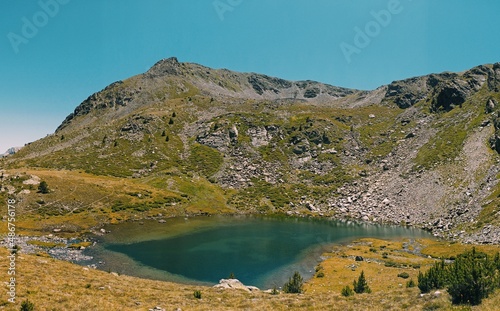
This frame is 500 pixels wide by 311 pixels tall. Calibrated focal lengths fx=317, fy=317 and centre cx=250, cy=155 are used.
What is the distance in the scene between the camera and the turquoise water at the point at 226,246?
61.4 meters

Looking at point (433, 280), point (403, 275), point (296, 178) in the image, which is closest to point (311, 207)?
point (296, 178)

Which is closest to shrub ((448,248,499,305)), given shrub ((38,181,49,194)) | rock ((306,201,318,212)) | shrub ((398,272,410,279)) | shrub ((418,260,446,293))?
shrub ((418,260,446,293))

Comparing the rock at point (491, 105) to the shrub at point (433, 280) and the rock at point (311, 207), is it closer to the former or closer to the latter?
the rock at point (311, 207)

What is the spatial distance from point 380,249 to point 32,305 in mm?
78712

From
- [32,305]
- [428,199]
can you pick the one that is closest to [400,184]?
[428,199]

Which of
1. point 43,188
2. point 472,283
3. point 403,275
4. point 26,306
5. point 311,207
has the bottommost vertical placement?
point 403,275

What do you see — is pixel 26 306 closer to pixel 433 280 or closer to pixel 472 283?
pixel 472 283

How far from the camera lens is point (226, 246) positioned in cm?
8269

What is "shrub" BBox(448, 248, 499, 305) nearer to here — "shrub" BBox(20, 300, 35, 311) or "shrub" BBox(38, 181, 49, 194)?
"shrub" BBox(20, 300, 35, 311)

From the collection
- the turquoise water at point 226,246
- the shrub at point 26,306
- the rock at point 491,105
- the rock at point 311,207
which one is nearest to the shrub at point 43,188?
the turquoise water at point 226,246

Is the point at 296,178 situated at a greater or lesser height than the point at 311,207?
greater

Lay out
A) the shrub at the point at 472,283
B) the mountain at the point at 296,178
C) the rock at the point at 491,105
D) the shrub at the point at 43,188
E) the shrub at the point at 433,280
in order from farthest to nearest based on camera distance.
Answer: the rock at the point at 491,105 < the mountain at the point at 296,178 < the shrub at the point at 43,188 < the shrub at the point at 433,280 < the shrub at the point at 472,283

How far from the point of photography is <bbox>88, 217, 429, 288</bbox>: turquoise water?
6144 centimetres

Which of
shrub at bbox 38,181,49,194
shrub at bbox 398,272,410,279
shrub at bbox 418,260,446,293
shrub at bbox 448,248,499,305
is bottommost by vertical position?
shrub at bbox 398,272,410,279
